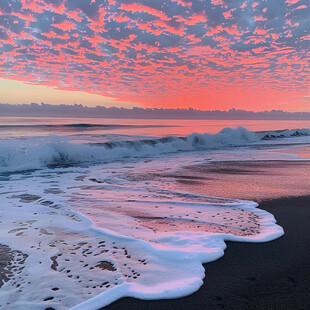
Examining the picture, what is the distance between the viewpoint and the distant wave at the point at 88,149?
12141 mm

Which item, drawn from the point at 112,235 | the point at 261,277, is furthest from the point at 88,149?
the point at 261,277

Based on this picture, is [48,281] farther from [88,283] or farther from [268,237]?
[268,237]

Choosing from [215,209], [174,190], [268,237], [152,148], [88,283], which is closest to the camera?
[88,283]

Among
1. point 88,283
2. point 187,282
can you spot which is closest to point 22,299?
point 88,283

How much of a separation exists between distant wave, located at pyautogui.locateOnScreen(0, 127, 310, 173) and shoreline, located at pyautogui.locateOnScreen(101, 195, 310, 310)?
10232 mm

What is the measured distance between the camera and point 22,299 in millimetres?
2641

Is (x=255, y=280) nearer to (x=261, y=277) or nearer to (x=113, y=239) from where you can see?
(x=261, y=277)

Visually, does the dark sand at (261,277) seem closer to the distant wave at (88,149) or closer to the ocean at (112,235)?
the ocean at (112,235)

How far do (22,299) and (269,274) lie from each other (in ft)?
8.30

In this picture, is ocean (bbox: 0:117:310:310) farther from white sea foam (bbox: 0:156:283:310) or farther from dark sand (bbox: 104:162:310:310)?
dark sand (bbox: 104:162:310:310)

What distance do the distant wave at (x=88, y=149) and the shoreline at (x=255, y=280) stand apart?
33.6 ft

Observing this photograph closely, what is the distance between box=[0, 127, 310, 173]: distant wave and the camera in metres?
12.1

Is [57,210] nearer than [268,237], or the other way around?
[268,237]

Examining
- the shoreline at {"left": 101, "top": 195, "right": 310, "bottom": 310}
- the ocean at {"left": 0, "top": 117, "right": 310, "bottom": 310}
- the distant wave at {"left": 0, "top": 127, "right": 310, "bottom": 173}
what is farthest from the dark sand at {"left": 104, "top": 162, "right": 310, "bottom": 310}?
the distant wave at {"left": 0, "top": 127, "right": 310, "bottom": 173}
